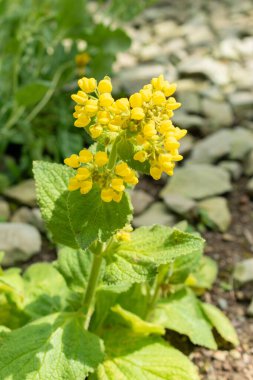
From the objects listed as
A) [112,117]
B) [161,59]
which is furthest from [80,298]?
[161,59]

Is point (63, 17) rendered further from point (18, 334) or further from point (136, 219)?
point (18, 334)

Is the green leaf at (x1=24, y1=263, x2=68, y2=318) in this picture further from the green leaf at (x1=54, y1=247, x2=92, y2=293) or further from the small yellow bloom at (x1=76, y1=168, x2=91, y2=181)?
the small yellow bloom at (x1=76, y1=168, x2=91, y2=181)

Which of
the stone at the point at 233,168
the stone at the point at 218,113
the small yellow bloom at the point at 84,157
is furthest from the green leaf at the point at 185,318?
the stone at the point at 218,113

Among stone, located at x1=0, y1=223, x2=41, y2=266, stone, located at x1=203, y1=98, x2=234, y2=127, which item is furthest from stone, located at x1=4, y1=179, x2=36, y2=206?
stone, located at x1=203, y1=98, x2=234, y2=127

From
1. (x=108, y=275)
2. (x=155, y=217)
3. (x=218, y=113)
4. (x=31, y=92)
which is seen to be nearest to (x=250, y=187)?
(x=155, y=217)

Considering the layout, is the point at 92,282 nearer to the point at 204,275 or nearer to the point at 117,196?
the point at 117,196

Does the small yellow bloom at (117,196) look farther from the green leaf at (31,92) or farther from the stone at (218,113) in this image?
the stone at (218,113)

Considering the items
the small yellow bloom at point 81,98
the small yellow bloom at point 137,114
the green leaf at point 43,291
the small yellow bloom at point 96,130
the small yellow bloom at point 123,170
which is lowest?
the green leaf at point 43,291
